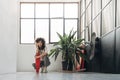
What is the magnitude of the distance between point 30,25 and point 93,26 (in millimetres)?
4711

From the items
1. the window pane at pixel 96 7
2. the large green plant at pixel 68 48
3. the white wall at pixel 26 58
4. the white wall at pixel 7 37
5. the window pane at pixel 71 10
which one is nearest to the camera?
the white wall at pixel 7 37

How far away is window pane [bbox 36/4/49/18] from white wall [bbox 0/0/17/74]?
7425 mm

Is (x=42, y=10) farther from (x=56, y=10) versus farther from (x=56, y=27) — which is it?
(x=56, y=27)

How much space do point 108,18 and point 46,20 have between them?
668cm

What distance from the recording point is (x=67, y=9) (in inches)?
528

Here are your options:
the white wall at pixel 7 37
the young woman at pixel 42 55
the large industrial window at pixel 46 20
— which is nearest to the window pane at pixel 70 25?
the large industrial window at pixel 46 20

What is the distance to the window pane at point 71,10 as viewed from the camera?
13.3 m

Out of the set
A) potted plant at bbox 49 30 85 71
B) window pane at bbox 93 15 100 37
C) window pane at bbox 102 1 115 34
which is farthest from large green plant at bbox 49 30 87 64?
window pane at bbox 102 1 115 34

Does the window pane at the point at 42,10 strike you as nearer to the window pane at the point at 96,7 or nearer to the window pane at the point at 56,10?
the window pane at the point at 56,10

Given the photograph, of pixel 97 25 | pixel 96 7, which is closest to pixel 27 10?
pixel 96 7

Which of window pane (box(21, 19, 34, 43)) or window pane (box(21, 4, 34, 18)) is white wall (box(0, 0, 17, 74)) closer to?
window pane (box(21, 19, 34, 43))

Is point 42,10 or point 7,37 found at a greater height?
point 42,10

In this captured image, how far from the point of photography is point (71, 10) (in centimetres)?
1339

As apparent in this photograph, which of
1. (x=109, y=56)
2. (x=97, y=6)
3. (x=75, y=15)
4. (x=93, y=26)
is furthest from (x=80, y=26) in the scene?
(x=109, y=56)
